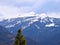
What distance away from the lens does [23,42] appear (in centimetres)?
1966

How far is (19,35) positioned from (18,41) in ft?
1.43

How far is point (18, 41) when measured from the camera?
19.3 metres

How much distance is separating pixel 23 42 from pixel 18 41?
500 millimetres

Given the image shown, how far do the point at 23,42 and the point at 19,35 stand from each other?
66cm

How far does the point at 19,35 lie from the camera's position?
1936cm
